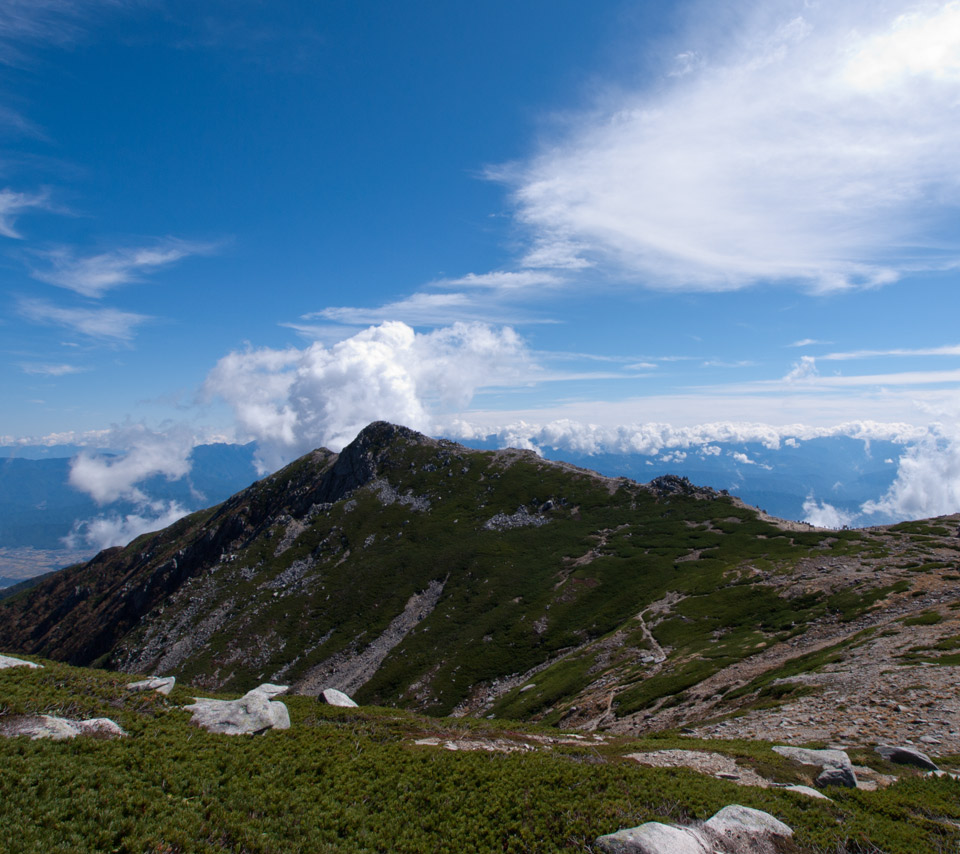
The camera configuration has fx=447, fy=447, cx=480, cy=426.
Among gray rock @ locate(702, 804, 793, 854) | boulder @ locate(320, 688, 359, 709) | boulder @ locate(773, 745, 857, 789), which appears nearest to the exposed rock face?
boulder @ locate(320, 688, 359, 709)

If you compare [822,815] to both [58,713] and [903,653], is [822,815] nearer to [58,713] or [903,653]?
[903,653]

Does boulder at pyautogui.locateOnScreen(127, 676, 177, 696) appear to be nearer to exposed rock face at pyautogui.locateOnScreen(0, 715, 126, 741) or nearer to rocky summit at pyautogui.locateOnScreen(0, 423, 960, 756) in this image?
exposed rock face at pyautogui.locateOnScreen(0, 715, 126, 741)

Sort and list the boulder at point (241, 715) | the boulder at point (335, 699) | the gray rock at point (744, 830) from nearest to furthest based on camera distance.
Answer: the gray rock at point (744, 830) → the boulder at point (241, 715) → the boulder at point (335, 699)

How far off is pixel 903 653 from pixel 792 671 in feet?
26.0

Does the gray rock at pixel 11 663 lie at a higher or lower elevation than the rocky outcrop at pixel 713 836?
higher

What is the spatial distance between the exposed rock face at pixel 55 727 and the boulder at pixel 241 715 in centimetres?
399

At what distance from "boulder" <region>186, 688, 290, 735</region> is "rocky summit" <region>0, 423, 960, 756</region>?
6.77 metres

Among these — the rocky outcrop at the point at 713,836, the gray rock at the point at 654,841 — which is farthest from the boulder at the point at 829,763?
the gray rock at the point at 654,841

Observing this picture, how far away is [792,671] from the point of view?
38.7 meters

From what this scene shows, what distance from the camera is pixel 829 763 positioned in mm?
21156

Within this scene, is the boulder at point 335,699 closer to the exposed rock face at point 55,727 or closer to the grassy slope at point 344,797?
the grassy slope at point 344,797

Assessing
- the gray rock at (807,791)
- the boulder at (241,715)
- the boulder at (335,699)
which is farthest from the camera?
the boulder at (335,699)

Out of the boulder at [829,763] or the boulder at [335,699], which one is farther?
the boulder at [335,699]

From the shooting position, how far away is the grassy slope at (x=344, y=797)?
14.1 meters
